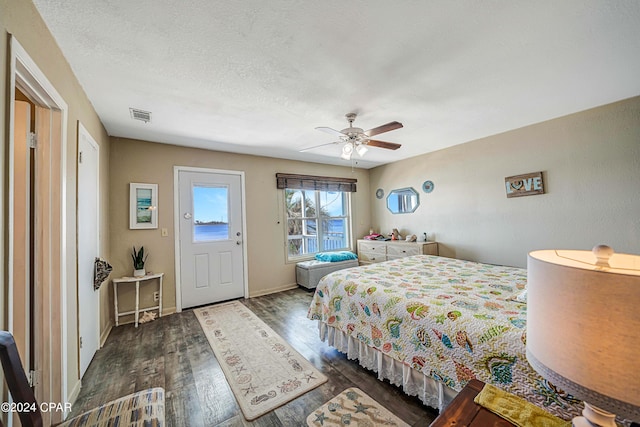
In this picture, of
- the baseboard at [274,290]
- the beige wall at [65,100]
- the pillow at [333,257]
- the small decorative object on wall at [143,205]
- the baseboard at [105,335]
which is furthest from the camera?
the pillow at [333,257]

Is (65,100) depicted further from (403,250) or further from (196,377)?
(403,250)

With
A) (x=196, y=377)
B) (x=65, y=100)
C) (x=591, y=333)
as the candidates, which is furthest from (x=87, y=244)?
(x=591, y=333)

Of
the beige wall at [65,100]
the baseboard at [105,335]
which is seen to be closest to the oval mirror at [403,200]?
the beige wall at [65,100]

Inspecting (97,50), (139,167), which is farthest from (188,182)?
(97,50)

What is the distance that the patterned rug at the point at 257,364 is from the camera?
1.81 metres

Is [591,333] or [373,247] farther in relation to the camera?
[373,247]

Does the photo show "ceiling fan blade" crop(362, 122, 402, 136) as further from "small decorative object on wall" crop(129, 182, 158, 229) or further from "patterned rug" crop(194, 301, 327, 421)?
"small decorative object on wall" crop(129, 182, 158, 229)

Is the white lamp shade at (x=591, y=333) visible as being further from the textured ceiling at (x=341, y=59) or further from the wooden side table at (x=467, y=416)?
Result: the textured ceiling at (x=341, y=59)

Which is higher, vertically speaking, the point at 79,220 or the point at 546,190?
the point at 546,190

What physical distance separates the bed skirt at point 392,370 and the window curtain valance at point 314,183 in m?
2.70

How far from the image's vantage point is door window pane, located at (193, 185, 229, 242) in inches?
147

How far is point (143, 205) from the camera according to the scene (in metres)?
3.33

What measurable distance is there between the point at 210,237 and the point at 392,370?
10.00ft

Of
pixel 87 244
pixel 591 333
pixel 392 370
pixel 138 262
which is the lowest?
pixel 392 370
